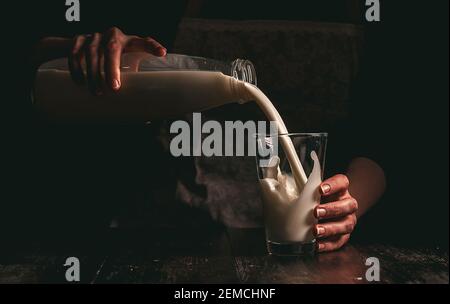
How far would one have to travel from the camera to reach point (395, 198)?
146 cm

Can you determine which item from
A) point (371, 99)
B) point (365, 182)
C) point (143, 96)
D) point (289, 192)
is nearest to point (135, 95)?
point (143, 96)

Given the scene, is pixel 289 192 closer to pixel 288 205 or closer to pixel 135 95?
pixel 288 205

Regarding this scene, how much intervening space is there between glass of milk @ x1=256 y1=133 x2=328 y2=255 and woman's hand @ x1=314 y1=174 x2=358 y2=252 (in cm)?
1

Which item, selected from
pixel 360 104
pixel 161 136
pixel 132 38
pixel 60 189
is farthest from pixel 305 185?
pixel 60 189

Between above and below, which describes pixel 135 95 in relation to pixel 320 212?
above

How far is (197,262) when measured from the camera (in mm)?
826

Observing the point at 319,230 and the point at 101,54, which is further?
the point at 101,54

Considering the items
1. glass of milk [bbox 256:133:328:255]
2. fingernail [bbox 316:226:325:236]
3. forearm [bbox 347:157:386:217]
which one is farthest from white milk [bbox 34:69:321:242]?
forearm [bbox 347:157:386:217]

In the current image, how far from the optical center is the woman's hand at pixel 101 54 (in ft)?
3.32

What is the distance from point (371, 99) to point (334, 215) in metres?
0.59

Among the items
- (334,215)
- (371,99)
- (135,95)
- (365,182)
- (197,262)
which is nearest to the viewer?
(197,262)

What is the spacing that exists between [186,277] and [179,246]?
0.20 metres

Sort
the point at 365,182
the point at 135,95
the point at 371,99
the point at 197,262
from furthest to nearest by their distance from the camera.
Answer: the point at 371,99, the point at 365,182, the point at 135,95, the point at 197,262

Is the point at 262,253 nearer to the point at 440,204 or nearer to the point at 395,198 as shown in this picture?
the point at 395,198
